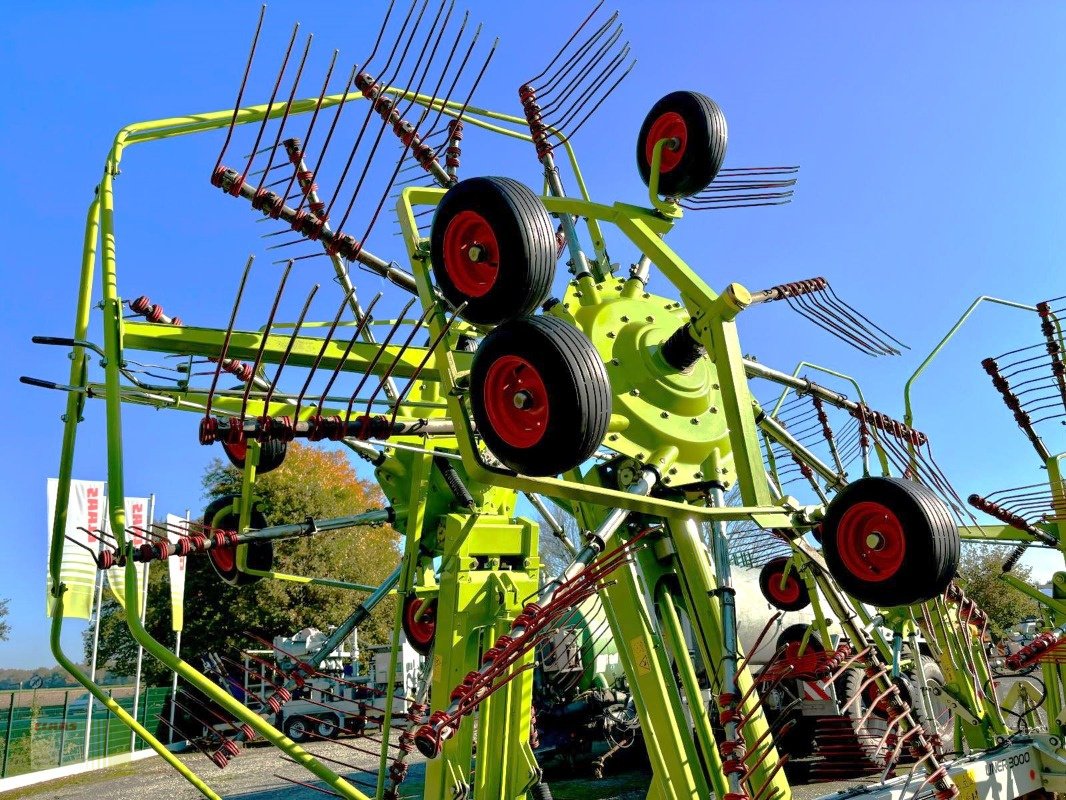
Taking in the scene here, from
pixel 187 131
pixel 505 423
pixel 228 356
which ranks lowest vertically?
pixel 505 423

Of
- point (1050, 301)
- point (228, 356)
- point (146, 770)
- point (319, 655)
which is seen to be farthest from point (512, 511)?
point (146, 770)

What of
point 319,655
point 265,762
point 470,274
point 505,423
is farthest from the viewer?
point 265,762

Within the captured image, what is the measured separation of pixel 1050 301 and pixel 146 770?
19.2m

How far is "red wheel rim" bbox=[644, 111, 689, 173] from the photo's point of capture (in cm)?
526

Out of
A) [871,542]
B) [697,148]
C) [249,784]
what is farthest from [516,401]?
[249,784]

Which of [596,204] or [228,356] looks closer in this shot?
[596,204]

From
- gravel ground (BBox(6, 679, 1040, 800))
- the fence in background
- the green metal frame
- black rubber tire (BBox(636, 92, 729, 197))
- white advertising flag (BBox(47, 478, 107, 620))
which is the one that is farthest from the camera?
the fence in background

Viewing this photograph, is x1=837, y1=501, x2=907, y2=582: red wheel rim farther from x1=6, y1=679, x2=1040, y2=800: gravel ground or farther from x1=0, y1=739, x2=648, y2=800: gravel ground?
x1=0, y1=739, x2=648, y2=800: gravel ground

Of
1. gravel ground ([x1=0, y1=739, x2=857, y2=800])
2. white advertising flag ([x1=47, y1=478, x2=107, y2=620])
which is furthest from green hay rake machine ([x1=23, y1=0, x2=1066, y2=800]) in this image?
white advertising flag ([x1=47, y1=478, x2=107, y2=620])

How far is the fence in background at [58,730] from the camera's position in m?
17.2

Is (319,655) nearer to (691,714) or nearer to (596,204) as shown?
(691,714)

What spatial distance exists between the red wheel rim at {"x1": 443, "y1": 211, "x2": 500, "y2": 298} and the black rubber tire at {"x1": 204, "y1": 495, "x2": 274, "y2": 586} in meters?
4.62

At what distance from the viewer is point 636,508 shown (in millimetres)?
3686

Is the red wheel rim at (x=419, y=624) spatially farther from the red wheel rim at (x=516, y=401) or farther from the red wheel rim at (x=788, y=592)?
the red wheel rim at (x=516, y=401)
